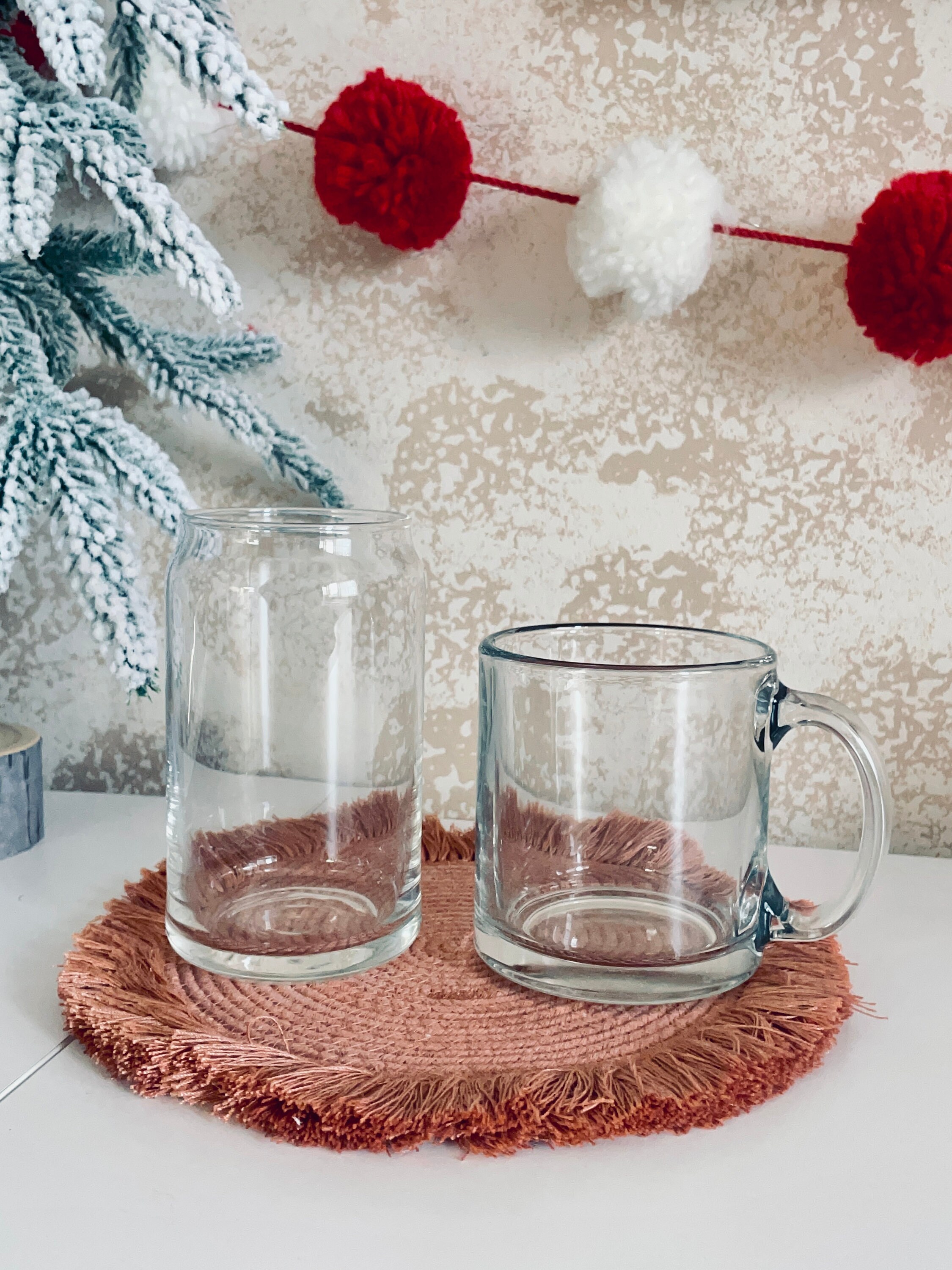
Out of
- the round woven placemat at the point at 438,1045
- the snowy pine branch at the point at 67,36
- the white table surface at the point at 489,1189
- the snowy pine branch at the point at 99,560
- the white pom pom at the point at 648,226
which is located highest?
the snowy pine branch at the point at 67,36

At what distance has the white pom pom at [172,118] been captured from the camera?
74 cm

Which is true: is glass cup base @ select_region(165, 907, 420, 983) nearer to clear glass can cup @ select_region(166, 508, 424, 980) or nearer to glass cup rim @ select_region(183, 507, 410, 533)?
clear glass can cup @ select_region(166, 508, 424, 980)

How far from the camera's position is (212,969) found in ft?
1.75

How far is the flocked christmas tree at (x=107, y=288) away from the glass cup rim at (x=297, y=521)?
0.07 metres

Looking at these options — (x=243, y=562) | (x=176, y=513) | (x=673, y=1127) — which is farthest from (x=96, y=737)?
(x=673, y=1127)

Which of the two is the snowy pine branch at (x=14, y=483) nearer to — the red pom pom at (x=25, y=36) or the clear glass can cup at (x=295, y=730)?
the clear glass can cup at (x=295, y=730)

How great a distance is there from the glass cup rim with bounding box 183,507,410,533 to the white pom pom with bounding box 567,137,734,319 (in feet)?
0.74

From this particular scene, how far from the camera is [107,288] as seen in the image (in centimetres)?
82

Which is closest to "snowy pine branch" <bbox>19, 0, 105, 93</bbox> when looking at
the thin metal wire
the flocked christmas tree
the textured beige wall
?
the flocked christmas tree

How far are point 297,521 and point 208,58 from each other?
0.86ft

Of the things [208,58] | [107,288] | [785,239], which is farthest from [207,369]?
[785,239]

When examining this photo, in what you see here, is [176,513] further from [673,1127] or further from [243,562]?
[673,1127]

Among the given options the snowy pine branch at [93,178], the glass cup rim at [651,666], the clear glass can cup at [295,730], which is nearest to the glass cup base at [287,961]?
the clear glass can cup at [295,730]

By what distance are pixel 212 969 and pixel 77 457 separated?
33 cm
